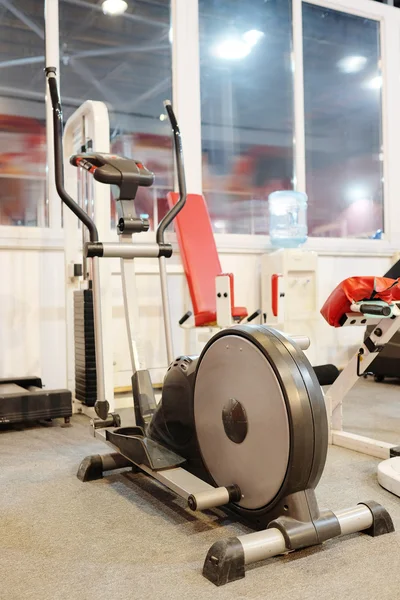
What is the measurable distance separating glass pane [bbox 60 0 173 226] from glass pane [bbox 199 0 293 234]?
0.35 m

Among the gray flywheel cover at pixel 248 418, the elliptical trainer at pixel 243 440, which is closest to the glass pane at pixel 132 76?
the elliptical trainer at pixel 243 440

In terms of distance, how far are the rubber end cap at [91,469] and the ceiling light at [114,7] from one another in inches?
149

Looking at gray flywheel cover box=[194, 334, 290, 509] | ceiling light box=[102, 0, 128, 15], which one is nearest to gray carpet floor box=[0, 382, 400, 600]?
gray flywheel cover box=[194, 334, 290, 509]

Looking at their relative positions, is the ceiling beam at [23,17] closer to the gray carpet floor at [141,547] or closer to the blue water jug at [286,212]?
the blue water jug at [286,212]

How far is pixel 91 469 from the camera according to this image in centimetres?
212

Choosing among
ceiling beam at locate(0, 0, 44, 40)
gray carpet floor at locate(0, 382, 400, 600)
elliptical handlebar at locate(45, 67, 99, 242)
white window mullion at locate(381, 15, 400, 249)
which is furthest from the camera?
white window mullion at locate(381, 15, 400, 249)

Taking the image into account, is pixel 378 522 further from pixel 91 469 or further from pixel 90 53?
pixel 90 53

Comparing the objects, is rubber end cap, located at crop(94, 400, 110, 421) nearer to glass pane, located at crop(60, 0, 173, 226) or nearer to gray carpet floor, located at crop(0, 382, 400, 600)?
gray carpet floor, located at crop(0, 382, 400, 600)

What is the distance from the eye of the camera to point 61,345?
381cm

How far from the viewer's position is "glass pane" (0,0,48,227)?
402 cm

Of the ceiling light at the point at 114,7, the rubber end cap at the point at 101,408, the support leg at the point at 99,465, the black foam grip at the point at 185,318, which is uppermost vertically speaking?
the ceiling light at the point at 114,7

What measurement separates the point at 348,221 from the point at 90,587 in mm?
4686

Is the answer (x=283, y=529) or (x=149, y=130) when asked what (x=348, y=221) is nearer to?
(x=149, y=130)

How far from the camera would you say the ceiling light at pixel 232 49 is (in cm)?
482
